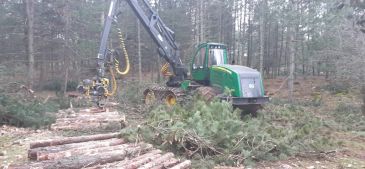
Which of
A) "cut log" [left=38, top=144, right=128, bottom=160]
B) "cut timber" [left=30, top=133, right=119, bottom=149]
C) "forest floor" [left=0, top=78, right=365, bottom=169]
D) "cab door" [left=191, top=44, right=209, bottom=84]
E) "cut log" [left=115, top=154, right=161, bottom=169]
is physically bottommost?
"forest floor" [left=0, top=78, right=365, bottom=169]

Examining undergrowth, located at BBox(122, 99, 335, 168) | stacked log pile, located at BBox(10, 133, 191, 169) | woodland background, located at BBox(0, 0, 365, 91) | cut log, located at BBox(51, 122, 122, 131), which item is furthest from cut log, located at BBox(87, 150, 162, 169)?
woodland background, located at BBox(0, 0, 365, 91)

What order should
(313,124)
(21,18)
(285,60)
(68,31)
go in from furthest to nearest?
(285,60) → (21,18) → (68,31) → (313,124)

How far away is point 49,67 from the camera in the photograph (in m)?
27.2

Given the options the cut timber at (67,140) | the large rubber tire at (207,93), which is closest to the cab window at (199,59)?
the large rubber tire at (207,93)

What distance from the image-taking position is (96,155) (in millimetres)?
→ 5531

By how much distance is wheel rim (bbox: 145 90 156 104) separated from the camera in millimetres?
12863

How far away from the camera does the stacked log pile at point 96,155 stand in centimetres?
520

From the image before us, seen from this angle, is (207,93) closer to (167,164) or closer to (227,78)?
A: (227,78)

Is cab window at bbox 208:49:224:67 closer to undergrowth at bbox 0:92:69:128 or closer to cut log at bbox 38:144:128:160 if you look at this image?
undergrowth at bbox 0:92:69:128

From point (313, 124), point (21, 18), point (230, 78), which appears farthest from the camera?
point (21, 18)

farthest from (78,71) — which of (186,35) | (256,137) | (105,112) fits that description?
Answer: (256,137)

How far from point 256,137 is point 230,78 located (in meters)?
3.93

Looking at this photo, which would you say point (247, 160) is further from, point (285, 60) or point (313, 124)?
point (285, 60)

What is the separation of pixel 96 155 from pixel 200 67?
7.09m
